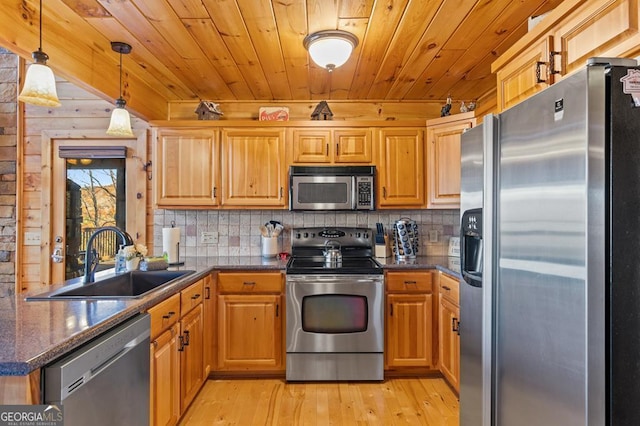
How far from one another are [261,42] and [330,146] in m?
1.06

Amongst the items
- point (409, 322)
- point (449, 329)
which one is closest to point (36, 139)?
point (409, 322)

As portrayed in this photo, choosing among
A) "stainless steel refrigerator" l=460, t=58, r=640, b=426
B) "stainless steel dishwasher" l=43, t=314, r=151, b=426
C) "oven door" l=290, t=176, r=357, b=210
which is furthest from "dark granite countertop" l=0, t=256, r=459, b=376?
"stainless steel refrigerator" l=460, t=58, r=640, b=426

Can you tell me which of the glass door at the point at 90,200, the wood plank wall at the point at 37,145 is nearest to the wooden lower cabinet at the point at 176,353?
the wood plank wall at the point at 37,145

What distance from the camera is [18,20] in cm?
172

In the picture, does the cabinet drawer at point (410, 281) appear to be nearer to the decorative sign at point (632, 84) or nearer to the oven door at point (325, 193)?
the oven door at point (325, 193)

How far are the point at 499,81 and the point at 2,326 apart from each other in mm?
2521

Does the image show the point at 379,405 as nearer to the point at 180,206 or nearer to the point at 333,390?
the point at 333,390

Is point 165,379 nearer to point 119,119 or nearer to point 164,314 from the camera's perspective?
point 164,314

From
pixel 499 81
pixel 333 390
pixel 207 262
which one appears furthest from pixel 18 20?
pixel 333 390

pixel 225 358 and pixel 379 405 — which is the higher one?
pixel 225 358

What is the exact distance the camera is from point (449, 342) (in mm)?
2510

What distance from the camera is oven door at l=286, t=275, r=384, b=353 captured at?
8.56 feet

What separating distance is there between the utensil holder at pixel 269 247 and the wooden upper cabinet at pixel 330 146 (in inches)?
28.0

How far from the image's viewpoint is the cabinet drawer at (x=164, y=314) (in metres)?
1.68
